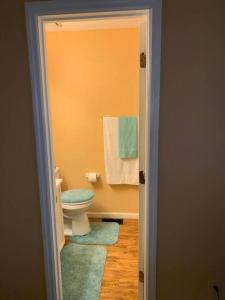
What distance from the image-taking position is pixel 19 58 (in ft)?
4.53

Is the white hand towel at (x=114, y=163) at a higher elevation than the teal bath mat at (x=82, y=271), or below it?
higher

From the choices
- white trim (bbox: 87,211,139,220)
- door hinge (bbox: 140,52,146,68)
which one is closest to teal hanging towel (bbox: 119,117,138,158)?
white trim (bbox: 87,211,139,220)

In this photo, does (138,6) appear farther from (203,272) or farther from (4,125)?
(203,272)

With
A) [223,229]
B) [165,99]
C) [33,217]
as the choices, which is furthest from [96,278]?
[165,99]

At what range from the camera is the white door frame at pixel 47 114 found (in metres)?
1.29

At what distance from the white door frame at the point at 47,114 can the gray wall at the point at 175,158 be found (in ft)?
0.14

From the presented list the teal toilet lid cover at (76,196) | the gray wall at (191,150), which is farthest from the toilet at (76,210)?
the gray wall at (191,150)

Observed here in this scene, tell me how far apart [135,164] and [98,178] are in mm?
528

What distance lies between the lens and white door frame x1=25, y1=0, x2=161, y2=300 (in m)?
1.29

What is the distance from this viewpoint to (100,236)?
2.85 m

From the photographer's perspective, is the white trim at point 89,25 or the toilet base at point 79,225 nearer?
the white trim at point 89,25

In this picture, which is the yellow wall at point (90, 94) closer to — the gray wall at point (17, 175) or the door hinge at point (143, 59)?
the door hinge at point (143, 59)

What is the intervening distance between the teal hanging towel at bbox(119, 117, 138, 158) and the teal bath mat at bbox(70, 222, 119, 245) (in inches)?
35.8

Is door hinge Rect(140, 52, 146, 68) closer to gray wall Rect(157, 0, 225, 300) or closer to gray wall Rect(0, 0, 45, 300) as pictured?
gray wall Rect(157, 0, 225, 300)
